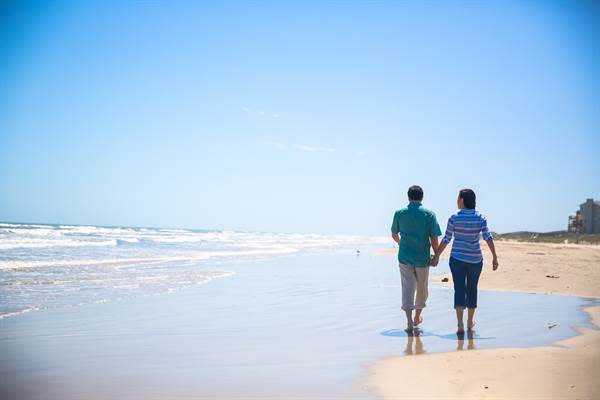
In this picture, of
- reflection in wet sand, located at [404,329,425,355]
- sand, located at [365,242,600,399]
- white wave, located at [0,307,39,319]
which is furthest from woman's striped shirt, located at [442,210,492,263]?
white wave, located at [0,307,39,319]

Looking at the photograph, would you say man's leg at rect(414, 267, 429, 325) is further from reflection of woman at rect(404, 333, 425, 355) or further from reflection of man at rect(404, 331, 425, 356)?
reflection of woman at rect(404, 333, 425, 355)

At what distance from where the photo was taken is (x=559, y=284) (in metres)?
11.0

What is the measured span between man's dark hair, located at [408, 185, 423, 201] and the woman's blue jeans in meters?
0.91

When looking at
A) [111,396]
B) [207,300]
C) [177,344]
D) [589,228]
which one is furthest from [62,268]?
[589,228]

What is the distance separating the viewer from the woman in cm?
593

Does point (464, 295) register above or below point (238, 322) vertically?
above

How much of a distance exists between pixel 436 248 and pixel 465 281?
1.79 ft

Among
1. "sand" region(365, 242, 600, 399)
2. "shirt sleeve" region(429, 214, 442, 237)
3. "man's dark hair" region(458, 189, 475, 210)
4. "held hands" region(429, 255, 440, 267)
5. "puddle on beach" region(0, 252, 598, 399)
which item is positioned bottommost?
"puddle on beach" region(0, 252, 598, 399)

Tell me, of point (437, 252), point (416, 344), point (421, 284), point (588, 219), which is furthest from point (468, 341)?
point (588, 219)

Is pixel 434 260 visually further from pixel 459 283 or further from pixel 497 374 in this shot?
pixel 497 374

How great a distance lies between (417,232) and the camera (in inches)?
242

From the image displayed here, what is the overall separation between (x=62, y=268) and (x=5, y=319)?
28.0 feet

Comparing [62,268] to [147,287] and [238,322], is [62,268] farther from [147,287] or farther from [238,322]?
[238,322]

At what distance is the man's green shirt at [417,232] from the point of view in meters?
6.13
